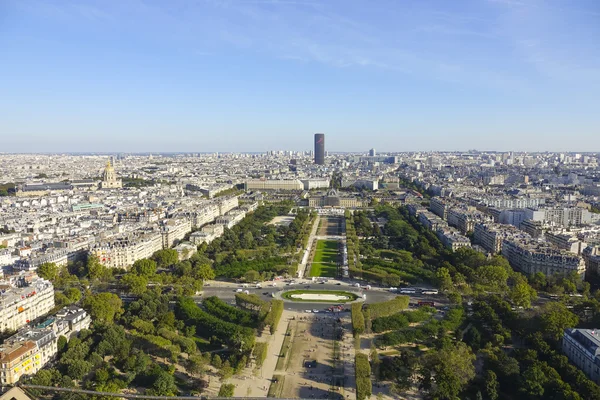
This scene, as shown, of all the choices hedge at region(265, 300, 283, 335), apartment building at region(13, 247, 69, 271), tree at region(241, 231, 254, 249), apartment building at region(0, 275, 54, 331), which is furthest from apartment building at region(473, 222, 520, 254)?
apartment building at region(13, 247, 69, 271)

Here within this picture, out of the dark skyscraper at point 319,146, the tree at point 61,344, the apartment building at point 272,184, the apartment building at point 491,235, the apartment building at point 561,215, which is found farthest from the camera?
the dark skyscraper at point 319,146

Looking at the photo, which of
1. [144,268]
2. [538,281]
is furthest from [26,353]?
[538,281]

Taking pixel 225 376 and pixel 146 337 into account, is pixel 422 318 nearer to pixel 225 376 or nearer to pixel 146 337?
pixel 225 376

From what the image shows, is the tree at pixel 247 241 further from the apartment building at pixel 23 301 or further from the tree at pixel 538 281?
Answer: the tree at pixel 538 281

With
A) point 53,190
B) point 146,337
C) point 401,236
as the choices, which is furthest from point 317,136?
point 146,337

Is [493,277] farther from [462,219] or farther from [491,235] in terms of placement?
[462,219]

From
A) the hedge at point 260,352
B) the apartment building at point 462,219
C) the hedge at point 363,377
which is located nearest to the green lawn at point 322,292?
the hedge at point 260,352
